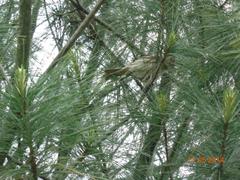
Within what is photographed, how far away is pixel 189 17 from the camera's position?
1.50 meters

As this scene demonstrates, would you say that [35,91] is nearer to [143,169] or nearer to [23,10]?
[23,10]

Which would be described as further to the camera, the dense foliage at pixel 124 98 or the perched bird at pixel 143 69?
→ the perched bird at pixel 143 69

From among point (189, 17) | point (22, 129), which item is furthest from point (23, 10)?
point (189, 17)
